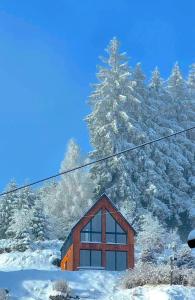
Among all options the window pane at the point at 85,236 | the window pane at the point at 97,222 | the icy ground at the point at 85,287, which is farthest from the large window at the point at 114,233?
the icy ground at the point at 85,287

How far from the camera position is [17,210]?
142 ft

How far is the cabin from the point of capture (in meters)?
33.5

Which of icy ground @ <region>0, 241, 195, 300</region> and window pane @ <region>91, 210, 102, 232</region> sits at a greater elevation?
window pane @ <region>91, 210, 102, 232</region>

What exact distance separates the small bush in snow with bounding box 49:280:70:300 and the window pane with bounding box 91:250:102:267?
32.2 ft

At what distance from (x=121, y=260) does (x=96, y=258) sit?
1463 millimetres

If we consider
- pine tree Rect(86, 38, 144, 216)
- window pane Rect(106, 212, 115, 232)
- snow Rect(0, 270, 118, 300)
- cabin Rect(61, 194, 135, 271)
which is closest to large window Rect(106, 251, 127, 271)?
cabin Rect(61, 194, 135, 271)

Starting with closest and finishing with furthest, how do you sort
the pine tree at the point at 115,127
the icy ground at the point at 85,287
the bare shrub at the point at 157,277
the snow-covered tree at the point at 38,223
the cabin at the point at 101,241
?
the icy ground at the point at 85,287
the bare shrub at the point at 157,277
the cabin at the point at 101,241
the snow-covered tree at the point at 38,223
the pine tree at the point at 115,127

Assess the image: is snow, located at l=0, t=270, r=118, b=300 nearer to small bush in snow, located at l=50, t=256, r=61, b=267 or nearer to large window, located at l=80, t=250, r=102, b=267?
large window, located at l=80, t=250, r=102, b=267

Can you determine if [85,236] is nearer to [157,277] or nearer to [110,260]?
[110,260]

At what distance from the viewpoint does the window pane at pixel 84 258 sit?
3328 cm

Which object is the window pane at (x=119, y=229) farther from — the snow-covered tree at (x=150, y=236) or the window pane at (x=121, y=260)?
the snow-covered tree at (x=150, y=236)

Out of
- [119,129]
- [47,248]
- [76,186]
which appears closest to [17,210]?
[47,248]

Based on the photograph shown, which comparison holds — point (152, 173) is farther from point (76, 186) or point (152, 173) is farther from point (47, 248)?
point (47, 248)

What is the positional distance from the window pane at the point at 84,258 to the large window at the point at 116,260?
1159 millimetres
